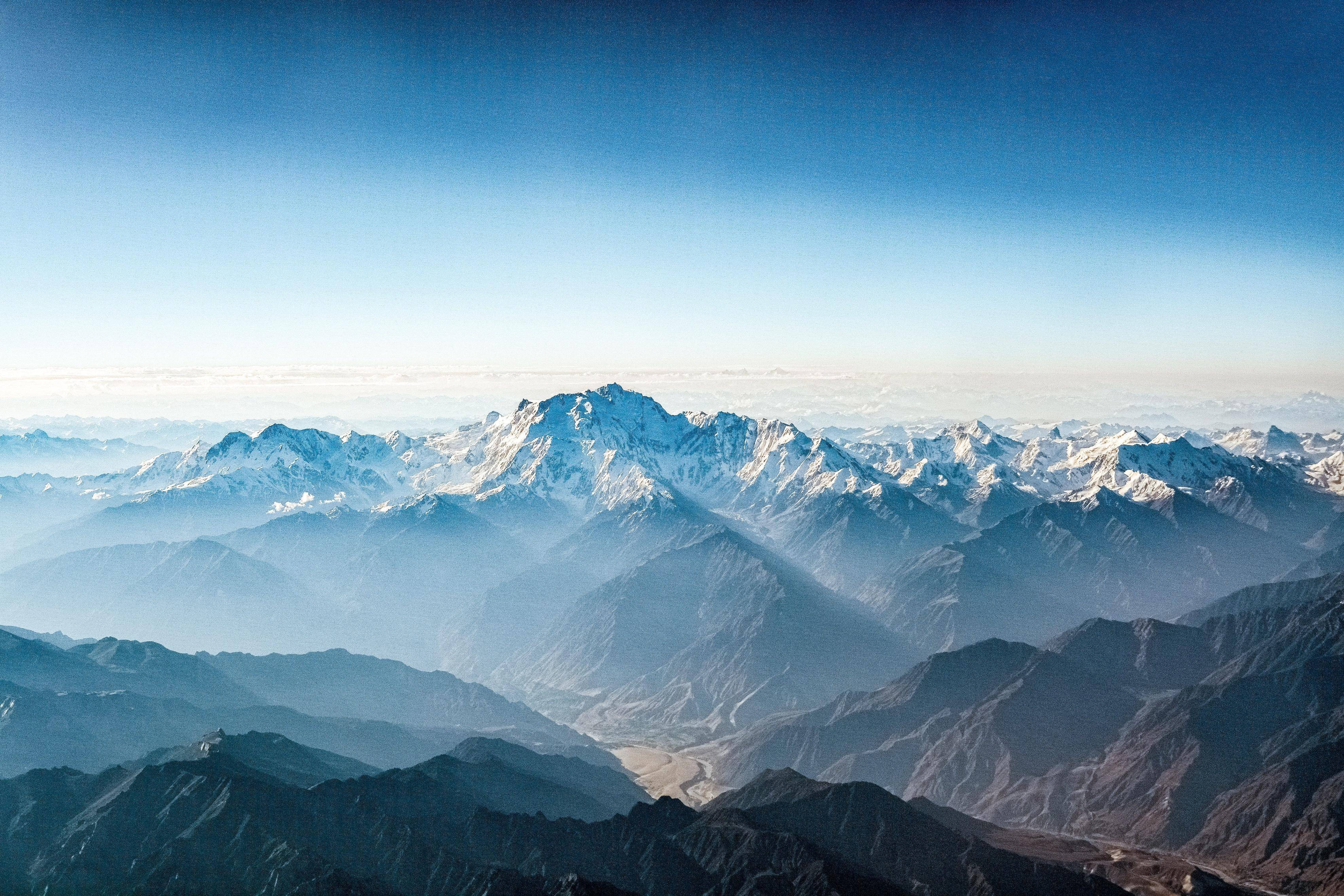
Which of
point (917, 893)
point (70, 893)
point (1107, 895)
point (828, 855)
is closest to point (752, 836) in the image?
point (828, 855)

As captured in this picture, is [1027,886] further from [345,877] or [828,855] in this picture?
[345,877]

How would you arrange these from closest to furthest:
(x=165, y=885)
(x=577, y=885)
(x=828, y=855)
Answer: (x=577, y=885), (x=165, y=885), (x=828, y=855)

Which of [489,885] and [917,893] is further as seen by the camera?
[917,893]

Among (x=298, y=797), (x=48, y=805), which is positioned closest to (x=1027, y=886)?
(x=298, y=797)

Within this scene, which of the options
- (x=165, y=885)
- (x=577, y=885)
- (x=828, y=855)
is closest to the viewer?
(x=577, y=885)

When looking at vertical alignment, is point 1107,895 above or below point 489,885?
below

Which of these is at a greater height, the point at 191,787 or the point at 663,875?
the point at 191,787

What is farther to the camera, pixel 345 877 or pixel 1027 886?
pixel 1027 886

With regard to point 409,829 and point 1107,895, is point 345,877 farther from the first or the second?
point 1107,895
